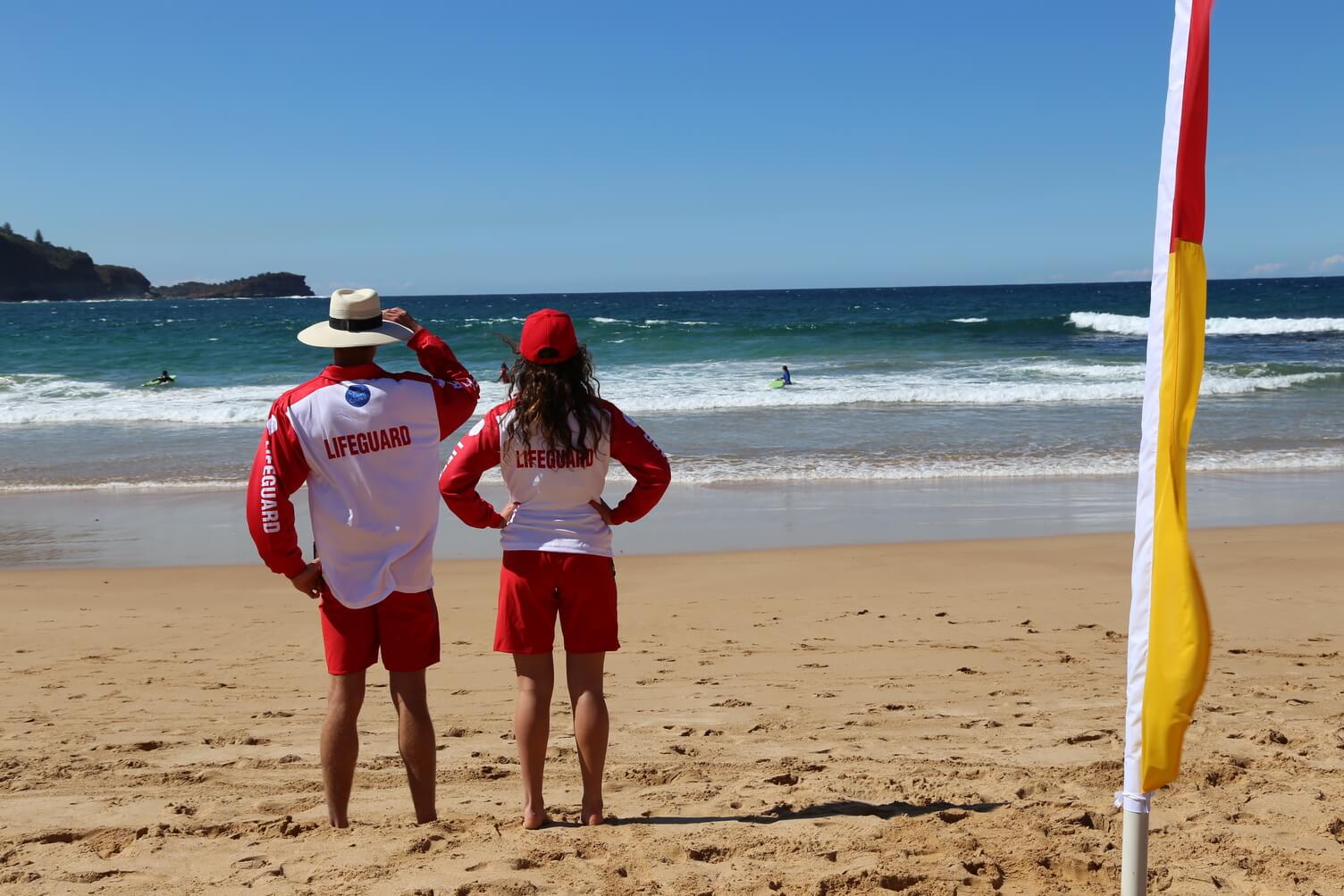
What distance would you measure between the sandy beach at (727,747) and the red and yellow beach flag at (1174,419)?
1.09 metres

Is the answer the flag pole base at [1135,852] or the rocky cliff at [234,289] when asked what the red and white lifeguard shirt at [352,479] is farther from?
the rocky cliff at [234,289]

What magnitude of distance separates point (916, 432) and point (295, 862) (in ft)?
45.5

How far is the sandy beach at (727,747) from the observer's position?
3.10 meters

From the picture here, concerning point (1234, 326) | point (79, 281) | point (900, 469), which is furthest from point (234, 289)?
point (900, 469)

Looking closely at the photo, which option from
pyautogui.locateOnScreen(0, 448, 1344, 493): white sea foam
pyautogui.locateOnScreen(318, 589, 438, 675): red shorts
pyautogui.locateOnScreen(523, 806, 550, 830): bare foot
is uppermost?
pyautogui.locateOnScreen(318, 589, 438, 675): red shorts

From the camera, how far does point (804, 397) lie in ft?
72.1

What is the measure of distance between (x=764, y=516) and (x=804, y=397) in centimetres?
1222

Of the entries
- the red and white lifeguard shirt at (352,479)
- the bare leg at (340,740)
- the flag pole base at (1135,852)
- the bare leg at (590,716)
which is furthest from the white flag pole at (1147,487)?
the bare leg at (340,740)

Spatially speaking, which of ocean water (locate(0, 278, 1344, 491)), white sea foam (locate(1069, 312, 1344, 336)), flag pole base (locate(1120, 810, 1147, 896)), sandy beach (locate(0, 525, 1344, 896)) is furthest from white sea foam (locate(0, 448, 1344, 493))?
white sea foam (locate(1069, 312, 1344, 336))

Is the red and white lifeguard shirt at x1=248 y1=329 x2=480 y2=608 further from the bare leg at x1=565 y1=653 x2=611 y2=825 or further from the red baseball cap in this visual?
the bare leg at x1=565 y1=653 x2=611 y2=825

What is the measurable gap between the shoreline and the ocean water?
742 mm

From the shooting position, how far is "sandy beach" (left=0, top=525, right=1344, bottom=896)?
3100 mm

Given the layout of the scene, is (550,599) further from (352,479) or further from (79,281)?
(79,281)

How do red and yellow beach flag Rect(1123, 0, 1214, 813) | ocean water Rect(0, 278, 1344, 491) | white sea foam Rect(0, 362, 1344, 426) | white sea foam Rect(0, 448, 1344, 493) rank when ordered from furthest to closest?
1. white sea foam Rect(0, 362, 1344, 426)
2. ocean water Rect(0, 278, 1344, 491)
3. white sea foam Rect(0, 448, 1344, 493)
4. red and yellow beach flag Rect(1123, 0, 1214, 813)
